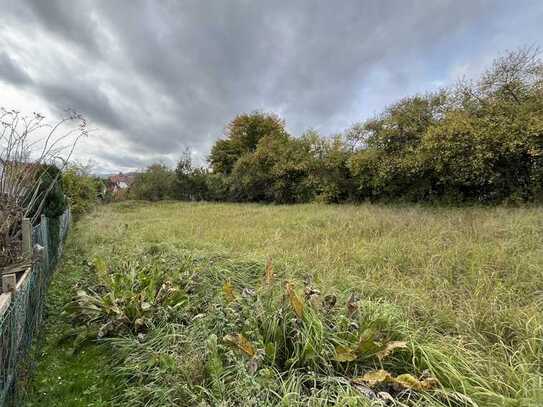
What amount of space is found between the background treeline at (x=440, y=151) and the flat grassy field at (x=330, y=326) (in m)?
Result: 4.13

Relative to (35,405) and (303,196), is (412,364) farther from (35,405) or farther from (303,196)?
(303,196)

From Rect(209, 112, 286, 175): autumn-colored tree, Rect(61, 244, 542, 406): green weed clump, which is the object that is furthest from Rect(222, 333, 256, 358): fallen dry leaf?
Rect(209, 112, 286, 175): autumn-colored tree

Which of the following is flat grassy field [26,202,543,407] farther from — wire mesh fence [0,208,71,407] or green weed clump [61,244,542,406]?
wire mesh fence [0,208,71,407]

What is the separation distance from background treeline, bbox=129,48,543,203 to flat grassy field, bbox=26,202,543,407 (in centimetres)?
413

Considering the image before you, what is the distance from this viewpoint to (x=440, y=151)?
277 inches

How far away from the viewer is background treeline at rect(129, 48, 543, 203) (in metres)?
6.43

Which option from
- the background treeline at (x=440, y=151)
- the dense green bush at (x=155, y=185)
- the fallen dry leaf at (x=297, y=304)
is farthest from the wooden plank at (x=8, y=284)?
the dense green bush at (x=155, y=185)

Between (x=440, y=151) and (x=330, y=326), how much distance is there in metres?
7.15

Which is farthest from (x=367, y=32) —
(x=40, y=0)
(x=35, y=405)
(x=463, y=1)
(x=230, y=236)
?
(x=35, y=405)

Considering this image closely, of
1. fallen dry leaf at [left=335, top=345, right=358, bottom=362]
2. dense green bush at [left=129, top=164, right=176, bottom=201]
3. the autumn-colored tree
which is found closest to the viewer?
fallen dry leaf at [left=335, top=345, right=358, bottom=362]

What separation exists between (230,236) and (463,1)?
20.9ft

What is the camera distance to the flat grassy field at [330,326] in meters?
1.35

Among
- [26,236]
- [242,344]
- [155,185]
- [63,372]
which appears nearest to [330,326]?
[242,344]

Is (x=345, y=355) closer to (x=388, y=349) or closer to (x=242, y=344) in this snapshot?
(x=388, y=349)
